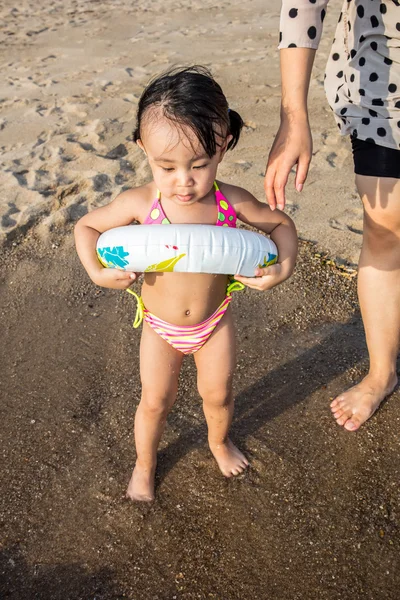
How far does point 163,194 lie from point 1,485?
152 centimetres

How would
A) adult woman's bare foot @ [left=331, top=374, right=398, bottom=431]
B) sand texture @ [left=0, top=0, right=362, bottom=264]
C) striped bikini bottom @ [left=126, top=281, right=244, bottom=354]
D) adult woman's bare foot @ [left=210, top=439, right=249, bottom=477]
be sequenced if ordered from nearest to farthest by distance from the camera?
striped bikini bottom @ [left=126, top=281, right=244, bottom=354] → adult woman's bare foot @ [left=210, top=439, right=249, bottom=477] → adult woman's bare foot @ [left=331, top=374, right=398, bottom=431] → sand texture @ [left=0, top=0, right=362, bottom=264]

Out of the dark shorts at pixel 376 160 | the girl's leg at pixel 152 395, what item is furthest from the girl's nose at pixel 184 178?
the dark shorts at pixel 376 160

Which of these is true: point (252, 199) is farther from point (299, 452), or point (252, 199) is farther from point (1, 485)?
point (1, 485)

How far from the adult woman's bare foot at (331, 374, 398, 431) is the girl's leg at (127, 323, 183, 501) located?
963 mm

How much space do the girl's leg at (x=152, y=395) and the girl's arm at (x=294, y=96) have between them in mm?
713

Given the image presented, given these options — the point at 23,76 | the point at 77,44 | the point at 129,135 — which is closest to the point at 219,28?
the point at 77,44

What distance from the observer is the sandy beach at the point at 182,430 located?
2.41m

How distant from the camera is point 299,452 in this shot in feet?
9.49

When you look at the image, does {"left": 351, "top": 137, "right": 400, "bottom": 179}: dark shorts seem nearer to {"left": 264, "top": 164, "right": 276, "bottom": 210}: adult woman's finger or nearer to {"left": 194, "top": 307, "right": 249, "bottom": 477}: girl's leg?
{"left": 264, "top": 164, "right": 276, "bottom": 210}: adult woman's finger

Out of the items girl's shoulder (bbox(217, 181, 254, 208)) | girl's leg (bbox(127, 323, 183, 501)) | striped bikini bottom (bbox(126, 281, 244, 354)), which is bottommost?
girl's leg (bbox(127, 323, 183, 501))

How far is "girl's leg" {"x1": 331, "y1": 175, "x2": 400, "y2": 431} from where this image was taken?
2611 millimetres

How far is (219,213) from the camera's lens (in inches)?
92.3

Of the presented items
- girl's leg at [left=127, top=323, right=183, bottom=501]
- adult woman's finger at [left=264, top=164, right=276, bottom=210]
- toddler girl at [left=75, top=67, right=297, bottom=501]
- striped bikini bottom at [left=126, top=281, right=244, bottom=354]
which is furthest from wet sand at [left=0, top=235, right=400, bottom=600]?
adult woman's finger at [left=264, top=164, right=276, bottom=210]

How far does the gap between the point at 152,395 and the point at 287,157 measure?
1.06m
